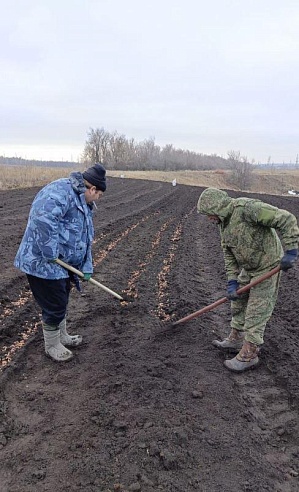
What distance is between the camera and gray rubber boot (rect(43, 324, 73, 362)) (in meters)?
4.07

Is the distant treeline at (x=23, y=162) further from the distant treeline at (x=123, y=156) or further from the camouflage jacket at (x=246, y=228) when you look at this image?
the camouflage jacket at (x=246, y=228)

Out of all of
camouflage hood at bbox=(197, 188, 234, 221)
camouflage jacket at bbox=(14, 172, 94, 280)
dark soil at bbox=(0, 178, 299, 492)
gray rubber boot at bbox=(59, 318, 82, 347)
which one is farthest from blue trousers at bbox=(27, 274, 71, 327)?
camouflage hood at bbox=(197, 188, 234, 221)

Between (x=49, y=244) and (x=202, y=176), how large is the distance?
2142 inches

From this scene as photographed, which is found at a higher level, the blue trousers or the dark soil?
the blue trousers

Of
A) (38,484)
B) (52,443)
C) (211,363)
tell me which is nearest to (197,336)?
(211,363)

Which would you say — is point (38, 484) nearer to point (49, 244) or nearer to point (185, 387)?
point (185, 387)

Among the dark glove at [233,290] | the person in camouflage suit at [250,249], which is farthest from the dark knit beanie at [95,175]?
the dark glove at [233,290]

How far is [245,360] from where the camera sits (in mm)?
4012

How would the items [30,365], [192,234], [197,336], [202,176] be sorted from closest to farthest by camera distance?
1. [30,365]
2. [197,336]
3. [192,234]
4. [202,176]

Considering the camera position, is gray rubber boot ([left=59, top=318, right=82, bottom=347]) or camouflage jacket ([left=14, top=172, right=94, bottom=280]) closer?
camouflage jacket ([left=14, top=172, right=94, bottom=280])

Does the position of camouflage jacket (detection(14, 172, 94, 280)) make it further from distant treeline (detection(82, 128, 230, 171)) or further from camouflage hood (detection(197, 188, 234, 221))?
distant treeline (detection(82, 128, 230, 171))

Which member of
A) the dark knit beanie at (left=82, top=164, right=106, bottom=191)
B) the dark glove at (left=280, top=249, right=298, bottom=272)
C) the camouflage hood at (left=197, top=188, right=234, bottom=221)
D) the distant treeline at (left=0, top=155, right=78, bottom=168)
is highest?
the dark knit beanie at (left=82, top=164, right=106, bottom=191)

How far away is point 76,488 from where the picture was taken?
8.29 feet

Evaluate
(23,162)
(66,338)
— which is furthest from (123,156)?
(66,338)
